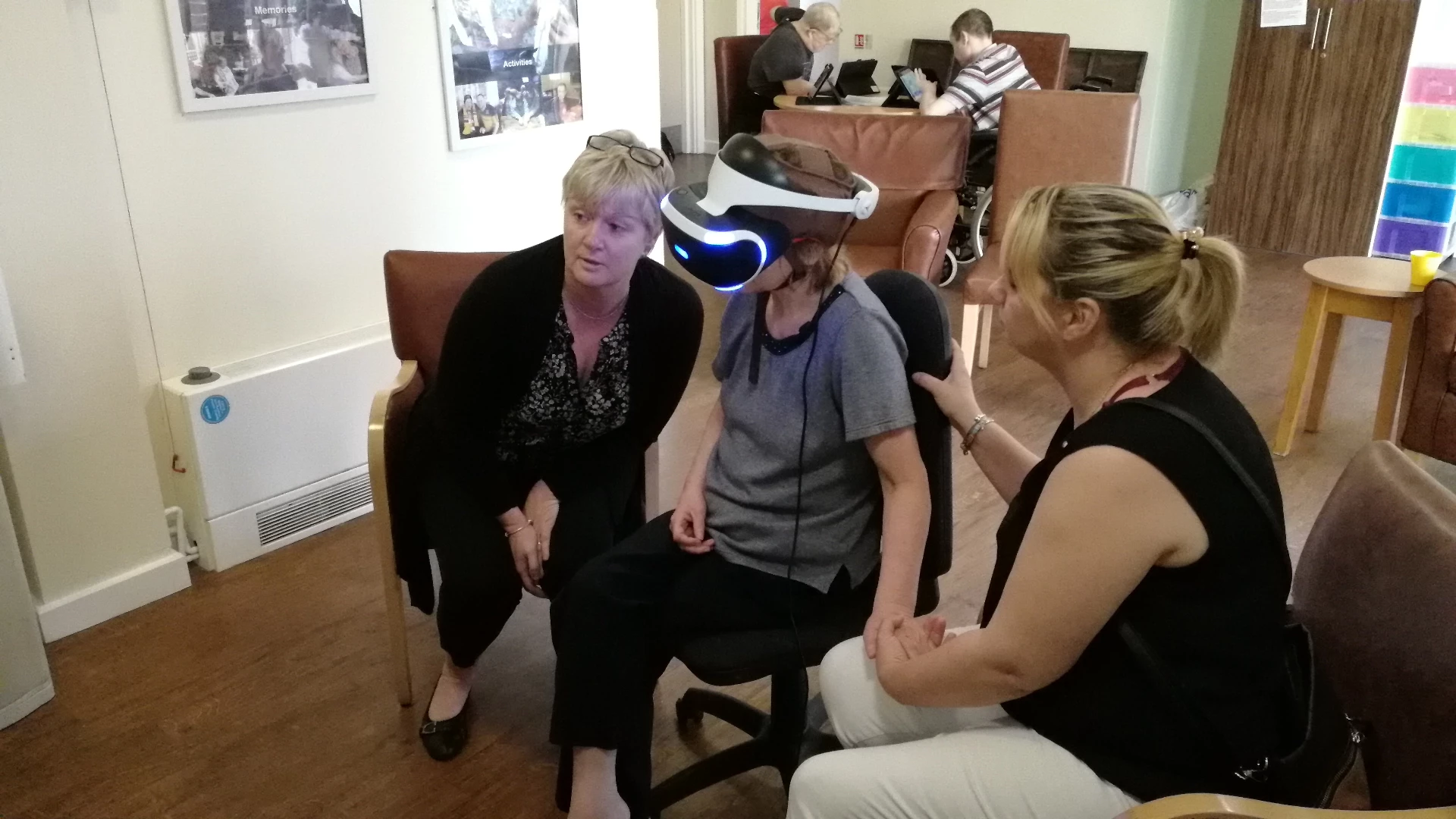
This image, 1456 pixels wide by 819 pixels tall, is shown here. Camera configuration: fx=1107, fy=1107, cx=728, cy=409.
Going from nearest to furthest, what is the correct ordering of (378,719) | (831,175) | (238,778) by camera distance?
(831,175) → (238,778) → (378,719)

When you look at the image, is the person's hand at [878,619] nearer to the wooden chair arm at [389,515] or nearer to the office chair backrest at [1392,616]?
the office chair backrest at [1392,616]

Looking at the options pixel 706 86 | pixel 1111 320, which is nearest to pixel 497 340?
pixel 1111 320

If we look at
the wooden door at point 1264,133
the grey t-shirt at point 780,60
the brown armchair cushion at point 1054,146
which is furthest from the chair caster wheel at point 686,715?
the wooden door at point 1264,133

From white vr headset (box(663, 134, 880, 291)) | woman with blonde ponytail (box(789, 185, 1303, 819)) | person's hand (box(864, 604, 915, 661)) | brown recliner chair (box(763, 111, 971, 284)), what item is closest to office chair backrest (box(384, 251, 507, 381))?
white vr headset (box(663, 134, 880, 291))

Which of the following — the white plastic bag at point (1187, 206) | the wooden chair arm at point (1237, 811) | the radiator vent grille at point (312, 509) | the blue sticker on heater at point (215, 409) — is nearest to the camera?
the wooden chair arm at point (1237, 811)

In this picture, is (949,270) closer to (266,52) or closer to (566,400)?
(266,52)

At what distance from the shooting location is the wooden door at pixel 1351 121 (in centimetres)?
473

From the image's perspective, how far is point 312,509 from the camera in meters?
2.65

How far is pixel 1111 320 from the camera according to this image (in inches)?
45.0

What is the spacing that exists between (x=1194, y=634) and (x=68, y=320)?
2014 mm

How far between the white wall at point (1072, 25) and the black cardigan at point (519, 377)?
4.45 metres

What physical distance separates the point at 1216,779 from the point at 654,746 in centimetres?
108

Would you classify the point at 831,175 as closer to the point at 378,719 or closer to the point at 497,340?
the point at 497,340

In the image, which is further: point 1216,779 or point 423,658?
point 423,658
